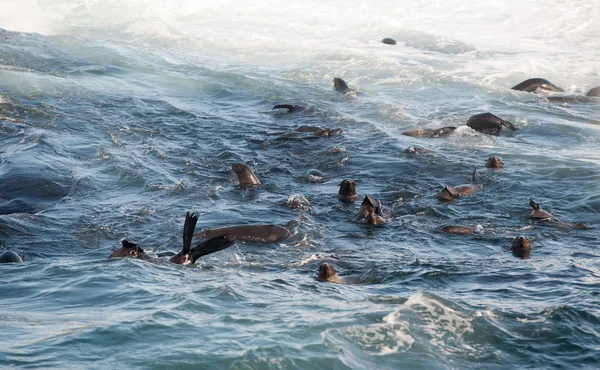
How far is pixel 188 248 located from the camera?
7047 millimetres

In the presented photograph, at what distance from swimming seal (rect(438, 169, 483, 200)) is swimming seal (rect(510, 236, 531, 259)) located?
1769 millimetres

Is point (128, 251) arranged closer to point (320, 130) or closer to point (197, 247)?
point (197, 247)

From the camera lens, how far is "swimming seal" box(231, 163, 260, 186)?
1006 centimetres

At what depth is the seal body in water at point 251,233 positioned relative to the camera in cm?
798

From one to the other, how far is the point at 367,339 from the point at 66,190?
5.64 meters

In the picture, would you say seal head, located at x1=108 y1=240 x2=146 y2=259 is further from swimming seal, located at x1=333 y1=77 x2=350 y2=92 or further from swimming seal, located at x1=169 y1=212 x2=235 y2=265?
swimming seal, located at x1=333 y1=77 x2=350 y2=92

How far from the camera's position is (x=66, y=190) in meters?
9.73

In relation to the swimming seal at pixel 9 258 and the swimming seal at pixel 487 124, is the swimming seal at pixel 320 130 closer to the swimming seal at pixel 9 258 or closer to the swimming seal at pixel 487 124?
→ the swimming seal at pixel 487 124

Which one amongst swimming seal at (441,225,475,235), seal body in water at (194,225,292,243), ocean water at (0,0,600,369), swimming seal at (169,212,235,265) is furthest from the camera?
swimming seal at (441,225,475,235)

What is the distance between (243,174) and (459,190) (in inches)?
104

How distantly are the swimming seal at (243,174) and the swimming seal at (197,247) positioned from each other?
308cm

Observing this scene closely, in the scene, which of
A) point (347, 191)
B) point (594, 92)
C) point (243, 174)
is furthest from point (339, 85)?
point (347, 191)

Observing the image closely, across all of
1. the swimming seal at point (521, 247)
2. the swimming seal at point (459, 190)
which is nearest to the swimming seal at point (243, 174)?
the swimming seal at point (459, 190)

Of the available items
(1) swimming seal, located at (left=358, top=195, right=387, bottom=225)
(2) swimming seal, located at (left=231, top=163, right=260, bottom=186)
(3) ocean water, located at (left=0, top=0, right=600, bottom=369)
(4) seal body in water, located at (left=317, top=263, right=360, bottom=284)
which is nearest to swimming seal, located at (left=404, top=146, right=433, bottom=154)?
(3) ocean water, located at (left=0, top=0, right=600, bottom=369)
